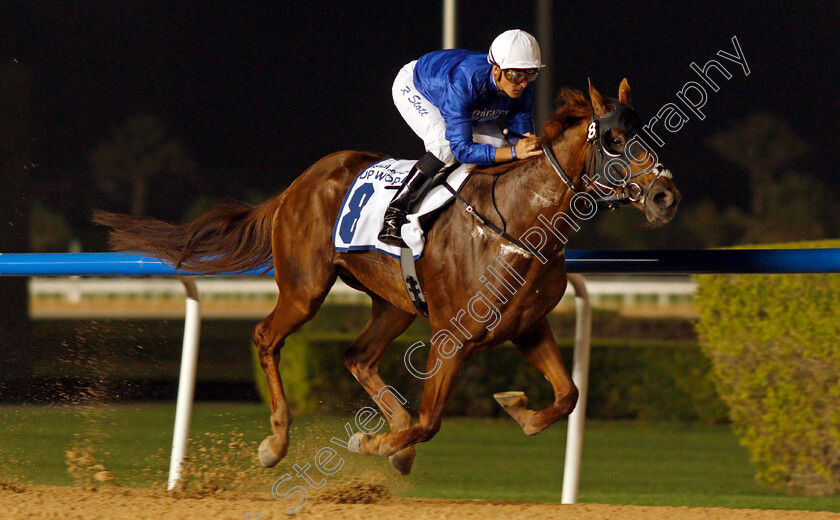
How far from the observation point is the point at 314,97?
488 inches

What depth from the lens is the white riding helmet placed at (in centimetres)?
276

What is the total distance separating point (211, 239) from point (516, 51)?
4.80 ft

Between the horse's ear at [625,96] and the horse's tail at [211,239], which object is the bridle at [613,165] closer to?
the horse's ear at [625,96]

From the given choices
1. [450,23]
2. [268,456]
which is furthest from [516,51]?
[450,23]

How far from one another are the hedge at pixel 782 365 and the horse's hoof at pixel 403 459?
5.32ft

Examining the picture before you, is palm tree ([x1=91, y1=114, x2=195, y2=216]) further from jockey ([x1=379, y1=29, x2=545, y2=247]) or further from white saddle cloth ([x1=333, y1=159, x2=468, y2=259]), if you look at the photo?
jockey ([x1=379, y1=29, x2=545, y2=247])

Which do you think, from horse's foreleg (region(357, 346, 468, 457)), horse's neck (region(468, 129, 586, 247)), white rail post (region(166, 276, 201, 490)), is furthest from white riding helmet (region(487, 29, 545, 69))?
white rail post (region(166, 276, 201, 490))

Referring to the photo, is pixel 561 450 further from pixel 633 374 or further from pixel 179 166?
pixel 179 166

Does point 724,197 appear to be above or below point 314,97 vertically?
below

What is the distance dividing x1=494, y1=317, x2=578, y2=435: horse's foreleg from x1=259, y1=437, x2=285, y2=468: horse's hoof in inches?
31.7

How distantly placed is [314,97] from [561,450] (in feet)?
25.4

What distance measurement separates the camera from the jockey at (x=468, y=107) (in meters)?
2.79

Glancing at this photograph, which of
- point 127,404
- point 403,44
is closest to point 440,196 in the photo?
point 127,404

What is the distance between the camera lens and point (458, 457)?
17.5 ft
